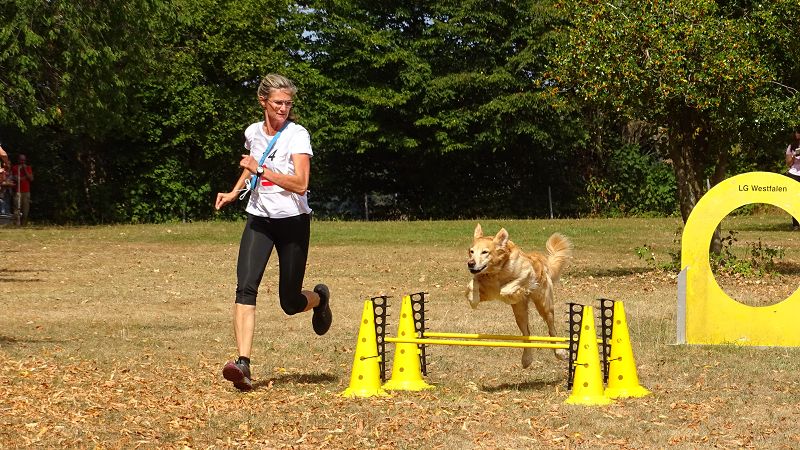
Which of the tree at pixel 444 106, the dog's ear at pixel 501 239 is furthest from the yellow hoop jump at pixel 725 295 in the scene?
the tree at pixel 444 106

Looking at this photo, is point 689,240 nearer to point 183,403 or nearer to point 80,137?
point 183,403

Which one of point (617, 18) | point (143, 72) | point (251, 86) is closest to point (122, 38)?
point (143, 72)

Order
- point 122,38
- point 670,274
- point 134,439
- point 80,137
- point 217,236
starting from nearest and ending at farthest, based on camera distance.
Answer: point 134,439
point 670,274
point 217,236
point 122,38
point 80,137

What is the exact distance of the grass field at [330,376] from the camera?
23.4ft

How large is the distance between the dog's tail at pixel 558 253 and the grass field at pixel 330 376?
31.3 inches

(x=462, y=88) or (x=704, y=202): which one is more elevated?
(x=462, y=88)

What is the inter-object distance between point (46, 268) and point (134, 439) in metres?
13.5

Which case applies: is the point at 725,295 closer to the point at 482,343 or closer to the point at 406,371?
the point at 482,343

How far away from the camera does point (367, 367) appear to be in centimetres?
845

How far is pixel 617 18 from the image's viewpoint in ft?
52.1

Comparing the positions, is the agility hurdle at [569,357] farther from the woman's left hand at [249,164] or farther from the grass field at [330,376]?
the woman's left hand at [249,164]

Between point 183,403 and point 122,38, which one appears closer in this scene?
point 183,403

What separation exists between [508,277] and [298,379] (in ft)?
5.93

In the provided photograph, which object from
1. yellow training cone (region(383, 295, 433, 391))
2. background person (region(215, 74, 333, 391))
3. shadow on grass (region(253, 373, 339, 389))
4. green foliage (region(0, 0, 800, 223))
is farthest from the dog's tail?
green foliage (region(0, 0, 800, 223))
